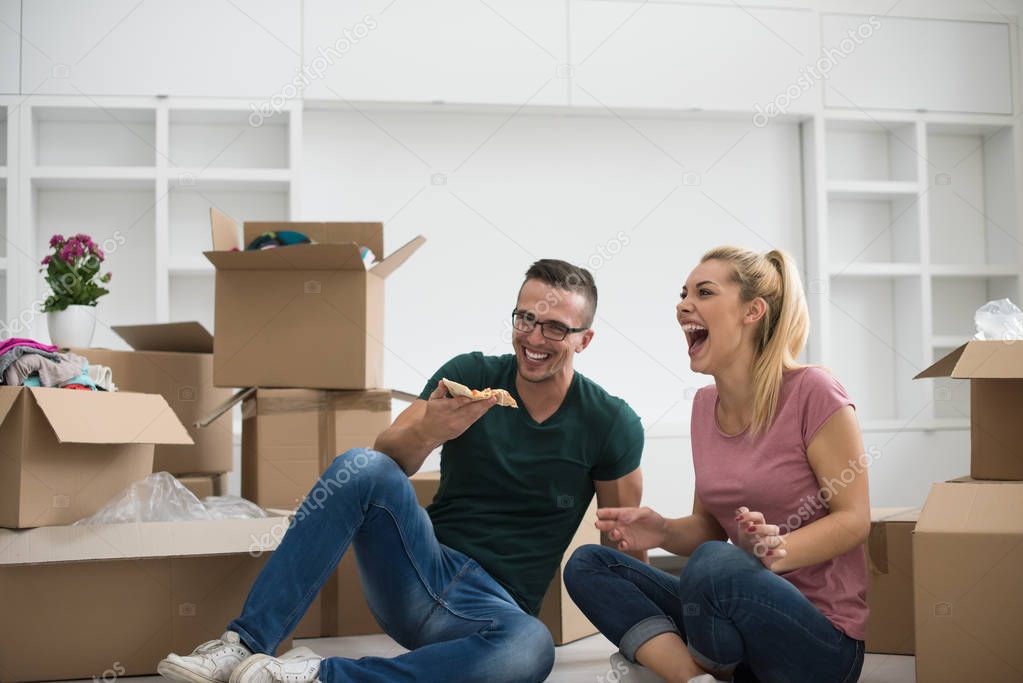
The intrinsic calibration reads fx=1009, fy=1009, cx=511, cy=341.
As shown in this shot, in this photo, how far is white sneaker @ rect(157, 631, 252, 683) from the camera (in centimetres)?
149

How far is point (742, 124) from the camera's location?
3.71m

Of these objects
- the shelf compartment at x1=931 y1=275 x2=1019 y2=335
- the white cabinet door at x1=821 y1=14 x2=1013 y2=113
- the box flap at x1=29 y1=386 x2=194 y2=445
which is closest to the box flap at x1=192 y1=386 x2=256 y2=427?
the box flap at x1=29 y1=386 x2=194 y2=445

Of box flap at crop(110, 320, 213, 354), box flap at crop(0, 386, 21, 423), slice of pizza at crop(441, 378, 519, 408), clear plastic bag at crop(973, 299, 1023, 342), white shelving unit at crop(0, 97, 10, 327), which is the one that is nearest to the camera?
slice of pizza at crop(441, 378, 519, 408)

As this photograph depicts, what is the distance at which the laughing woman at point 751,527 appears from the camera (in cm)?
155

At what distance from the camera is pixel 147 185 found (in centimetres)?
329

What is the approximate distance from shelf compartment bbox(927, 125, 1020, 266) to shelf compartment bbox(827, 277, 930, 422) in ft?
0.85

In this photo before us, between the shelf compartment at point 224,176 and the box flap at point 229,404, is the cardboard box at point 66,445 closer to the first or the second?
the box flap at point 229,404

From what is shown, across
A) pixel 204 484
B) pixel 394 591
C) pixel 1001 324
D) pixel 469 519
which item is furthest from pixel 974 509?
pixel 204 484

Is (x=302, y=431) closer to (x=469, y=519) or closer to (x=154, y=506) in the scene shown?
(x=154, y=506)

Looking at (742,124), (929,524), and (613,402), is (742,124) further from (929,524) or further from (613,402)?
(929,524)

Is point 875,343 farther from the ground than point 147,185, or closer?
closer

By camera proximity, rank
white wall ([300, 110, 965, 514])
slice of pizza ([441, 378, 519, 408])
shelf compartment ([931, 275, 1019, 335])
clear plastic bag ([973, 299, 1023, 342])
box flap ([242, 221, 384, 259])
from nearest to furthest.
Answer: slice of pizza ([441, 378, 519, 408])
clear plastic bag ([973, 299, 1023, 342])
box flap ([242, 221, 384, 259])
white wall ([300, 110, 965, 514])
shelf compartment ([931, 275, 1019, 335])

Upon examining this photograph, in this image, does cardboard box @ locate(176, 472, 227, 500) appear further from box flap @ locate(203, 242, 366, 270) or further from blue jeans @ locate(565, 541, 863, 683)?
blue jeans @ locate(565, 541, 863, 683)

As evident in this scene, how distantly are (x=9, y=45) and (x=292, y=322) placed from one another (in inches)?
61.3
